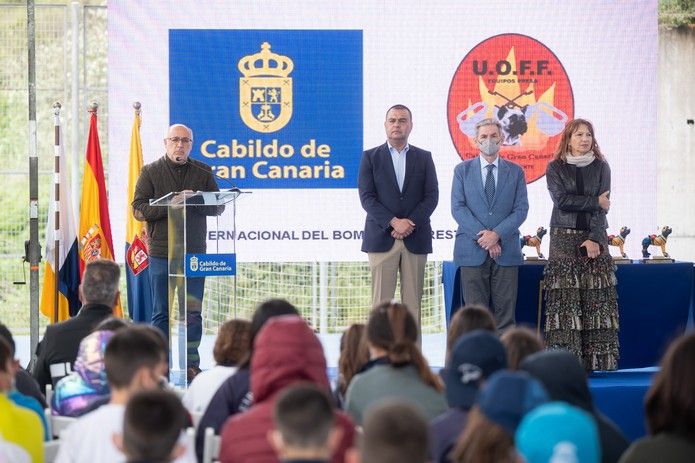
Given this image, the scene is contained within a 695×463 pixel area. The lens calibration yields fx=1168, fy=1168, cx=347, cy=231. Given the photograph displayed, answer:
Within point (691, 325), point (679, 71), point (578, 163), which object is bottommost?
point (691, 325)

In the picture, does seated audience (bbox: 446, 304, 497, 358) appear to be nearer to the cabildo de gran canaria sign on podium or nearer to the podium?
the podium

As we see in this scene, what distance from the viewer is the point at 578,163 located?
276 inches

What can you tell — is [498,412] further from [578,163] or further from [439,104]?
[439,104]

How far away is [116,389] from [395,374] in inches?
36.3

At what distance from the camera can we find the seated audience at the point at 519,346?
3.74 meters

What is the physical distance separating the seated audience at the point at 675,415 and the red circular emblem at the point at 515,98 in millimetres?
5639

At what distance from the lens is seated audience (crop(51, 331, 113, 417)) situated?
4086 mm

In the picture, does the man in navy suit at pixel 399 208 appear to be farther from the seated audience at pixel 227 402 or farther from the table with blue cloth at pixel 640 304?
A: the seated audience at pixel 227 402

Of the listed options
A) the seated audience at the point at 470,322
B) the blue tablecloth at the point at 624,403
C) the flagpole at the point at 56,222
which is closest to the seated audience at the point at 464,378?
the seated audience at the point at 470,322

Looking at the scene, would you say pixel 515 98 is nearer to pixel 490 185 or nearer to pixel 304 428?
pixel 490 185

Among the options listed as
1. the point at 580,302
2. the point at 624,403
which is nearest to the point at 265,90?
the point at 580,302


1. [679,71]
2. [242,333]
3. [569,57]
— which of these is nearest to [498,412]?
[242,333]

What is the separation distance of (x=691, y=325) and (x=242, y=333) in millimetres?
4239

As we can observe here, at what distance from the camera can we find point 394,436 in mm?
2307
